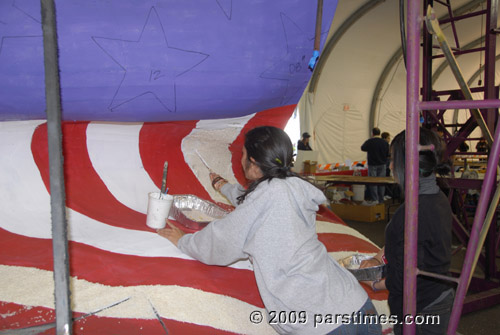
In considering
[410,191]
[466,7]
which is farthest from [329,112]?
[410,191]

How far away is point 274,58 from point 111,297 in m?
1.26

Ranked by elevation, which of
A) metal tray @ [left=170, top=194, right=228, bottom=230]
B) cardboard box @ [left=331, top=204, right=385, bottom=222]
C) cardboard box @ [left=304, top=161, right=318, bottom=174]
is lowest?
cardboard box @ [left=331, top=204, right=385, bottom=222]

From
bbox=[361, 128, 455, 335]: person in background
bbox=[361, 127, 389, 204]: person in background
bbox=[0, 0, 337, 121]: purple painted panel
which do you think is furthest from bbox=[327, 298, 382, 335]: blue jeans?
bbox=[361, 127, 389, 204]: person in background

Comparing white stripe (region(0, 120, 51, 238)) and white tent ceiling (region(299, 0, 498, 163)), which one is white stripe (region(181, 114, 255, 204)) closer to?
white stripe (region(0, 120, 51, 238))

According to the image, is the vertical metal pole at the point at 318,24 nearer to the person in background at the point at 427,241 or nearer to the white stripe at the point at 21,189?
the person in background at the point at 427,241

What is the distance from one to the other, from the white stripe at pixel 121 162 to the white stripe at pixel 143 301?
2.37 feet

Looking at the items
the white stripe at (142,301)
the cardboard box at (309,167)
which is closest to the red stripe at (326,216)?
the white stripe at (142,301)

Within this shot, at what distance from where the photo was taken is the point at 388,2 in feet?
21.4

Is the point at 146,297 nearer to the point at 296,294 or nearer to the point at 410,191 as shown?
the point at 296,294

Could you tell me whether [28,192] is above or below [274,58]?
below

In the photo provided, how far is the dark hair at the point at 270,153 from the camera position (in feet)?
3.47

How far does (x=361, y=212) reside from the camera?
4.57 m

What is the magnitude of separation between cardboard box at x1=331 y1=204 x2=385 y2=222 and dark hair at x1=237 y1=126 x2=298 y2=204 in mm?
3687

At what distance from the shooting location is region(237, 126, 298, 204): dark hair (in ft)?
3.47
